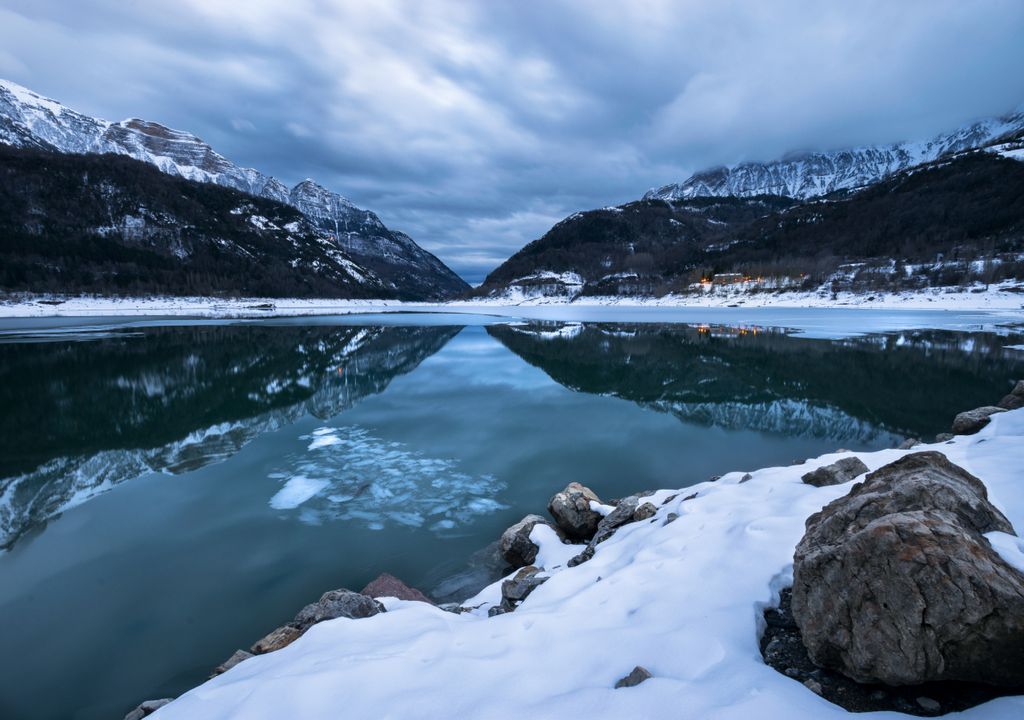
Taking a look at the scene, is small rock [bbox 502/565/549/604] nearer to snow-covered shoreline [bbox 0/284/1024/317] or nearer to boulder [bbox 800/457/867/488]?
boulder [bbox 800/457/867/488]

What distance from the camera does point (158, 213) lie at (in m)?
172

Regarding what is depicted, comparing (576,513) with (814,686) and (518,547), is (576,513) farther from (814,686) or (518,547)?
(814,686)

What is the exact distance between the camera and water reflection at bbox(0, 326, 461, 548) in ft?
36.3

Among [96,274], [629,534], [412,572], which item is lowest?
[412,572]

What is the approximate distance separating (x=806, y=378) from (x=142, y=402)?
29035mm

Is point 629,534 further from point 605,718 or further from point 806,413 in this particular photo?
point 806,413

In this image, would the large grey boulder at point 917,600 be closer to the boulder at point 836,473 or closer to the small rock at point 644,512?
the boulder at point 836,473

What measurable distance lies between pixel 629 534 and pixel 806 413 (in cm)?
1210

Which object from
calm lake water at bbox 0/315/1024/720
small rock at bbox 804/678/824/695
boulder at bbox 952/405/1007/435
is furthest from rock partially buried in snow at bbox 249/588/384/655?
boulder at bbox 952/405/1007/435

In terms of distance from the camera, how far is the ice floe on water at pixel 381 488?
899 centimetres

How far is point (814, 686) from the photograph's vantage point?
8.96 feet

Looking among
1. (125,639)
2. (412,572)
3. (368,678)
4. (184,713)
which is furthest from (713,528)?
(125,639)

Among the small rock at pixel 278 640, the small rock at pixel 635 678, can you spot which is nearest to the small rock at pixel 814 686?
the small rock at pixel 635 678

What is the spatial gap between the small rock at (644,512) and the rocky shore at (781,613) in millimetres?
946
